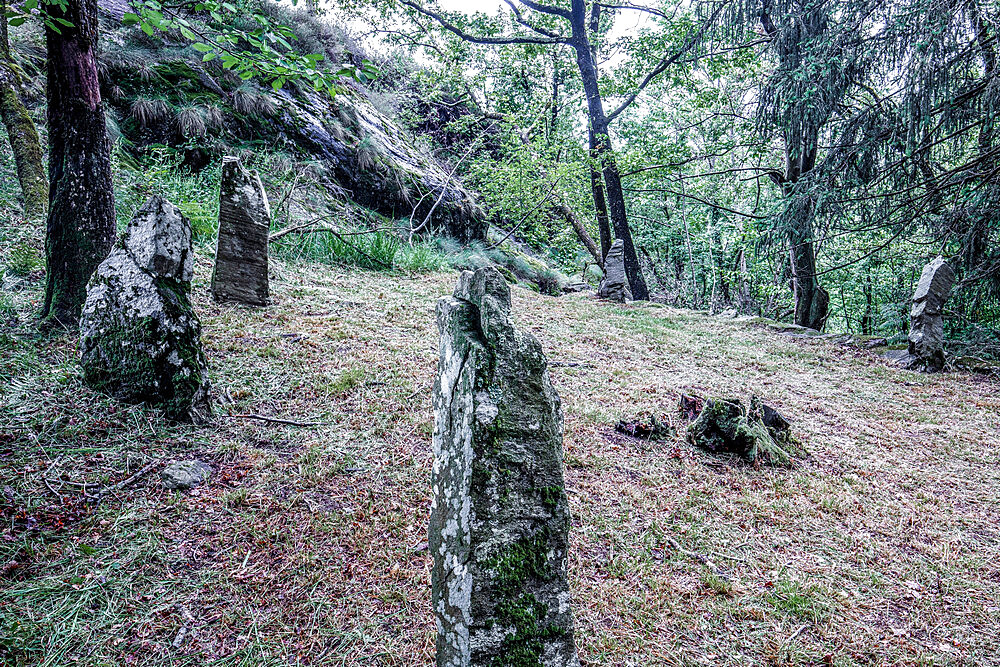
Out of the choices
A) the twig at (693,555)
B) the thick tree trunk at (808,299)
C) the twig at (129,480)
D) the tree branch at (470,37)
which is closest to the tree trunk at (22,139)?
the twig at (129,480)

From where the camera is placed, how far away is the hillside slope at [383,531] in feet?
6.39

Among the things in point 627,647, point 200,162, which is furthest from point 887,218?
point 200,162

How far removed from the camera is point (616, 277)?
11312mm

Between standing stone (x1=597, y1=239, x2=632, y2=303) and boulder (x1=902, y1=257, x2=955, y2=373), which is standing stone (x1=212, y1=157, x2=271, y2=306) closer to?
standing stone (x1=597, y1=239, x2=632, y2=303)

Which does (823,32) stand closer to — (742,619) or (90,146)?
(742,619)

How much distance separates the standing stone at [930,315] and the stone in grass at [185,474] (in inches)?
337

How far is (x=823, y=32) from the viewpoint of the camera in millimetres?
7500

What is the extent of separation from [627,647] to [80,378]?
359 centimetres

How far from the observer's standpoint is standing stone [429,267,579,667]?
1479 millimetres

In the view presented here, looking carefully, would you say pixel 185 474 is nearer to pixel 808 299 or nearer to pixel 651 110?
pixel 808 299

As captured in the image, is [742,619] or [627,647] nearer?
[627,647]

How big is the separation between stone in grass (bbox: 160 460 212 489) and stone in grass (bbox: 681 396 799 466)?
3.38 metres

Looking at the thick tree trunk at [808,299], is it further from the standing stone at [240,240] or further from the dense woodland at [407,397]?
the standing stone at [240,240]

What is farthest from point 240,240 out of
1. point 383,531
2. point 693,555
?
point 693,555
